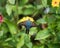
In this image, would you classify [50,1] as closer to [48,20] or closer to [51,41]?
[48,20]

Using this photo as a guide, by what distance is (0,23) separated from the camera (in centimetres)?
305

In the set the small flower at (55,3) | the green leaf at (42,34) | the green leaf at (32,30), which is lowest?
the green leaf at (32,30)


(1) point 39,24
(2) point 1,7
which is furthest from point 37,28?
(2) point 1,7

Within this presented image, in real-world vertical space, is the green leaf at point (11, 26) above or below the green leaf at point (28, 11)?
below

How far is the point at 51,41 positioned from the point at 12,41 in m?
0.39

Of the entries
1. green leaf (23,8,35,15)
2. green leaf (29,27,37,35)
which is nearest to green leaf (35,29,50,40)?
green leaf (29,27,37,35)

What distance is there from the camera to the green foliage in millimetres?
2850

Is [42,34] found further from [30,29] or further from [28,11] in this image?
[28,11]

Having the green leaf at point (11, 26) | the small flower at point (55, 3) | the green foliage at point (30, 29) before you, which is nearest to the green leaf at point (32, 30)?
the green foliage at point (30, 29)

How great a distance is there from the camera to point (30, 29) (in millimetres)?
3076

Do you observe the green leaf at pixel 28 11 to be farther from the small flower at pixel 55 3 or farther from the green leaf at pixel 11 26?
the small flower at pixel 55 3

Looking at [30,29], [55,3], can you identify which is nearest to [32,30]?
[30,29]

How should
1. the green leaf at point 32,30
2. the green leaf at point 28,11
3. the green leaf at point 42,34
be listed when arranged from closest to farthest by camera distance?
the green leaf at point 42,34 → the green leaf at point 32,30 → the green leaf at point 28,11

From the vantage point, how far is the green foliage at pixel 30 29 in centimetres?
285
